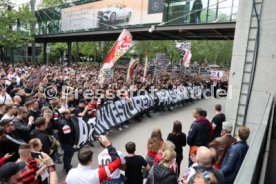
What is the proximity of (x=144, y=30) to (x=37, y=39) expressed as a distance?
21.4 metres

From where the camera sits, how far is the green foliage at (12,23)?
83.4ft

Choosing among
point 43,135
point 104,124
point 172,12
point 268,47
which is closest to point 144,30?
point 172,12

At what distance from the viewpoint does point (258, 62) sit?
25.2ft

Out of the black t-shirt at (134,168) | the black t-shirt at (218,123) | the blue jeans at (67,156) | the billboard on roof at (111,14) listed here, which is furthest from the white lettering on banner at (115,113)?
the billboard on roof at (111,14)

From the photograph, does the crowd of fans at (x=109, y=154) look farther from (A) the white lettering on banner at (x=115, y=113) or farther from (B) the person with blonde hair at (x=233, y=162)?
(A) the white lettering on banner at (x=115, y=113)

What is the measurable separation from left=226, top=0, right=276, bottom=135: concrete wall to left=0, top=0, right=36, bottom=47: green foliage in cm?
2269

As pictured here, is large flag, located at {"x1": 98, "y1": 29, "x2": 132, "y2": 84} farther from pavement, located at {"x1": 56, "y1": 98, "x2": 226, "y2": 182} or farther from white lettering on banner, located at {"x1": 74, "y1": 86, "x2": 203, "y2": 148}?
pavement, located at {"x1": 56, "y1": 98, "x2": 226, "y2": 182}

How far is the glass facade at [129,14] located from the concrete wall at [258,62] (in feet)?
→ 20.0

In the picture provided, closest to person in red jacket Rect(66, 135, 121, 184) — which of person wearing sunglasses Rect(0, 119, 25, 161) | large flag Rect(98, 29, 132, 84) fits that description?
person wearing sunglasses Rect(0, 119, 25, 161)

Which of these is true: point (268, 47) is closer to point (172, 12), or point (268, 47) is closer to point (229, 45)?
point (172, 12)

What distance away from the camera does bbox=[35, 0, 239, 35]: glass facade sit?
48.3 feet

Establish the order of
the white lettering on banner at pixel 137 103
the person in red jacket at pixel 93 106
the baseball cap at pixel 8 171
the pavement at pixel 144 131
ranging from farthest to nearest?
the white lettering on banner at pixel 137 103 < the person in red jacket at pixel 93 106 < the pavement at pixel 144 131 < the baseball cap at pixel 8 171

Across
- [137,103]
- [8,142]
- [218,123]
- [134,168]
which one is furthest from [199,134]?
[137,103]

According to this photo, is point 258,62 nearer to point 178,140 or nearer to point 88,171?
point 178,140
